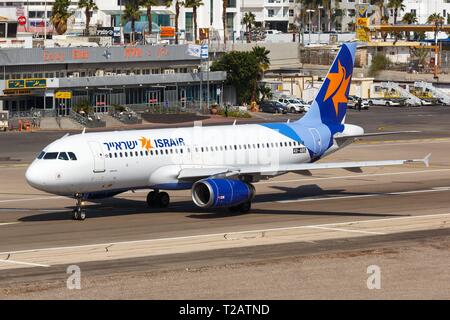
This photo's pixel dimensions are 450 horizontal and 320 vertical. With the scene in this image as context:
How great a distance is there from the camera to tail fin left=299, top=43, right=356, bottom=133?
2525 inches

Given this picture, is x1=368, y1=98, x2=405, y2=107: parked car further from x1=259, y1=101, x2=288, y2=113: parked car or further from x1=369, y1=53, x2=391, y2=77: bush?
x1=369, y1=53, x2=391, y2=77: bush

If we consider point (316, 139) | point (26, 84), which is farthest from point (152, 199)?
point (26, 84)

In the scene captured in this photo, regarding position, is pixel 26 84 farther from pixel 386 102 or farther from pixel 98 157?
pixel 98 157

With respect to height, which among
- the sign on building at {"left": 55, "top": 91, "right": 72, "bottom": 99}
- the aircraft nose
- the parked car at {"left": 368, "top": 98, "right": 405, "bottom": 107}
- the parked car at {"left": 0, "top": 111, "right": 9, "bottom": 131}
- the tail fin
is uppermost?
the tail fin

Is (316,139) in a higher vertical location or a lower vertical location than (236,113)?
higher

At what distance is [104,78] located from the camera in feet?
438

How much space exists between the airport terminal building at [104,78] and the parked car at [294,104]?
8776 millimetres

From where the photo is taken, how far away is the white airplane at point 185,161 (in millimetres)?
51844

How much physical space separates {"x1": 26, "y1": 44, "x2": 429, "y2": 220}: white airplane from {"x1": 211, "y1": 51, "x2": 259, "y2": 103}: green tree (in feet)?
283

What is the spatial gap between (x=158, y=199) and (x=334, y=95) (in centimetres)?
1341

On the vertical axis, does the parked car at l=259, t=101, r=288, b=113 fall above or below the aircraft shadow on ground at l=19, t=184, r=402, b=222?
below

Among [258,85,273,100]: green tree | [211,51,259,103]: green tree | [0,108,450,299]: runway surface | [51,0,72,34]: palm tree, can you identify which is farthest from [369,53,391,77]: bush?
[0,108,450,299]: runway surface

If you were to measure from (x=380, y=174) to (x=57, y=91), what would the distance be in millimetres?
62185
